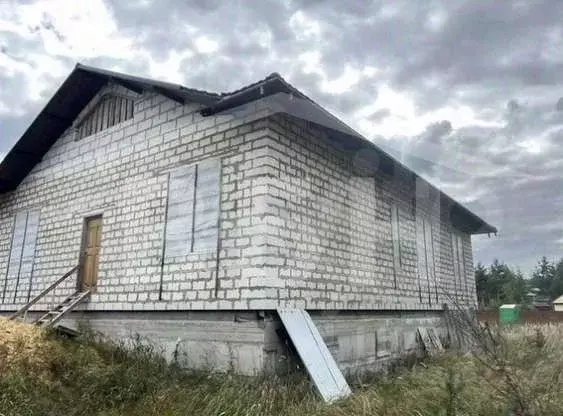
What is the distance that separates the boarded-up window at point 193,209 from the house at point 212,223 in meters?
0.02

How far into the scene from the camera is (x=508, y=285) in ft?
155

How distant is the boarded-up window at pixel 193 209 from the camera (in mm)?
7691

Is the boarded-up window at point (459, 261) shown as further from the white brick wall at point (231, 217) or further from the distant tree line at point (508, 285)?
the distant tree line at point (508, 285)

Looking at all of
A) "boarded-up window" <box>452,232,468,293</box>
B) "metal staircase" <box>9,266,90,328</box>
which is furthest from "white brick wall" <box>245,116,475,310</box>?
"metal staircase" <box>9,266,90,328</box>

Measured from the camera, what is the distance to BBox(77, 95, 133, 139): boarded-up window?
10039 mm

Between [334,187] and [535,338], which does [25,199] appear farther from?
[535,338]

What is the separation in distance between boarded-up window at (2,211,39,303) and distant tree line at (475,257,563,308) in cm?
3039

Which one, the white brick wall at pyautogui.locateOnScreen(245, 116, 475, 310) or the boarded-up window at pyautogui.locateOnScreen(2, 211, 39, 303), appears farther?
the boarded-up window at pyautogui.locateOnScreen(2, 211, 39, 303)

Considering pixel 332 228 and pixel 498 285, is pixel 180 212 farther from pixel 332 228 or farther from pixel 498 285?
pixel 498 285

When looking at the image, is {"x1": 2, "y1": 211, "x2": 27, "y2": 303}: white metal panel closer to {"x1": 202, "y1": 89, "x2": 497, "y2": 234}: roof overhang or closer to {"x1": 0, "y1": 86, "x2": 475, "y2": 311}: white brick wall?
{"x1": 0, "y1": 86, "x2": 475, "y2": 311}: white brick wall

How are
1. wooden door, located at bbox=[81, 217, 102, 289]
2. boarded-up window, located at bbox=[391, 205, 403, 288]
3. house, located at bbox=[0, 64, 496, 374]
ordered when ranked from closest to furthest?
house, located at bbox=[0, 64, 496, 374] → wooden door, located at bbox=[81, 217, 102, 289] → boarded-up window, located at bbox=[391, 205, 403, 288]

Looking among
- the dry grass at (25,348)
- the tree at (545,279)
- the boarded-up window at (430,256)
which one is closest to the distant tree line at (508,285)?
the tree at (545,279)

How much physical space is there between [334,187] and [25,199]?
7.66m

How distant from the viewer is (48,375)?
6.25 meters
